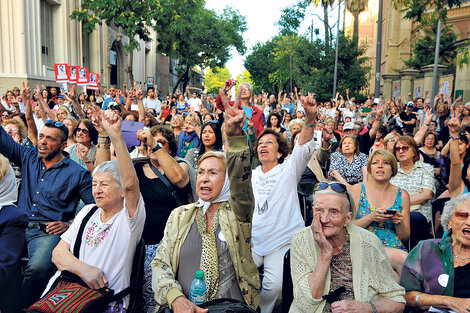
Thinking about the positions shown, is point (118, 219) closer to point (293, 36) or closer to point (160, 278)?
point (160, 278)

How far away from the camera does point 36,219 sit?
4.15 m

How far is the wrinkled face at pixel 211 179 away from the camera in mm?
3168

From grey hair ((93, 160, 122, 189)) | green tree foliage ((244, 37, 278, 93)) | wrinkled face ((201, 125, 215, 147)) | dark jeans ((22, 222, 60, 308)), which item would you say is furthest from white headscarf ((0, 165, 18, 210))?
green tree foliage ((244, 37, 278, 93))

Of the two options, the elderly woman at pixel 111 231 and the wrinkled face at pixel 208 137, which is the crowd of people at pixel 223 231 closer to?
the elderly woman at pixel 111 231

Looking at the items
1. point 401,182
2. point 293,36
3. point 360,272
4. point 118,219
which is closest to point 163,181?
point 118,219

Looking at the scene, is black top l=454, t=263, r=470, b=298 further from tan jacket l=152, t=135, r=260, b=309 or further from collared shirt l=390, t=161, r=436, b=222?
collared shirt l=390, t=161, r=436, b=222

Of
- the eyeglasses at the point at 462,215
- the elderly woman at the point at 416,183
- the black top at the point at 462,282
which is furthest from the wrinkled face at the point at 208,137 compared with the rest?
the black top at the point at 462,282

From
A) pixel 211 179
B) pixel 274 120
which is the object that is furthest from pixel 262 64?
pixel 211 179

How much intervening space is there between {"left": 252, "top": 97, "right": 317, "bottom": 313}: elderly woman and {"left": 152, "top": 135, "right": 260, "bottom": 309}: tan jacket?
0.76 meters

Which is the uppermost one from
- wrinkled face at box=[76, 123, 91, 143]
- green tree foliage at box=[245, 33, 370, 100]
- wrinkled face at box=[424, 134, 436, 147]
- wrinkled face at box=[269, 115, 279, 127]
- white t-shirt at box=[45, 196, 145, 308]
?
green tree foliage at box=[245, 33, 370, 100]

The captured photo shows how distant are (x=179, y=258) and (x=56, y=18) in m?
23.4

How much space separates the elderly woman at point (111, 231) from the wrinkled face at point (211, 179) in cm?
48

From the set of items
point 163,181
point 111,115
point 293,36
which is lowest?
point 163,181

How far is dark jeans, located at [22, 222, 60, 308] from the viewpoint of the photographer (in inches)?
142
